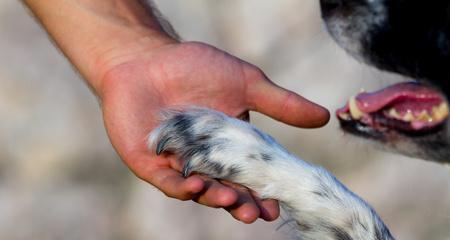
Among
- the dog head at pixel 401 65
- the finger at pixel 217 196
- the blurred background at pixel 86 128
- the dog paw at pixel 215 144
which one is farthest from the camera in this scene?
the blurred background at pixel 86 128

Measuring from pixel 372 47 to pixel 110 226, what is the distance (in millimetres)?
3263

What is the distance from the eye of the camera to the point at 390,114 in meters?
3.22

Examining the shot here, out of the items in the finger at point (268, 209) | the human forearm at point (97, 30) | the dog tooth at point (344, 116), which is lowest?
the finger at point (268, 209)

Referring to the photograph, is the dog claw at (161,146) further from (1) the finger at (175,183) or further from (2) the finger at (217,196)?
(2) the finger at (217,196)

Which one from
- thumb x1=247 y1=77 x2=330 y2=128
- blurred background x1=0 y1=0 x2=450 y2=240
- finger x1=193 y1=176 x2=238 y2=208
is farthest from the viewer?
blurred background x1=0 y1=0 x2=450 y2=240

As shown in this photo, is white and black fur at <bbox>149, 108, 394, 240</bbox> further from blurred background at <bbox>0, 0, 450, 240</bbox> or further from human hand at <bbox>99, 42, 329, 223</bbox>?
blurred background at <bbox>0, 0, 450, 240</bbox>

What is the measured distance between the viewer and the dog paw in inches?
127

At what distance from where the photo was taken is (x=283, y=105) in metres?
3.37

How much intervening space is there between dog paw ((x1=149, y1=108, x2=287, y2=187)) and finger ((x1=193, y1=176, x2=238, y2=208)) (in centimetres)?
21

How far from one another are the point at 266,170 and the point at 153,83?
1.41ft

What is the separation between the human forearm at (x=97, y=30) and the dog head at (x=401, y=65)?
26.6 inches

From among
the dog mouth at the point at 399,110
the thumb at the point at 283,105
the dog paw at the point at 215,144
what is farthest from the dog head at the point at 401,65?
the dog paw at the point at 215,144

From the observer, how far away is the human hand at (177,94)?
127 inches

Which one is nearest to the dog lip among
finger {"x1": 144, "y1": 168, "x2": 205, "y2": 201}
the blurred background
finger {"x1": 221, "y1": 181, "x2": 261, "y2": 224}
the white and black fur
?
the white and black fur
